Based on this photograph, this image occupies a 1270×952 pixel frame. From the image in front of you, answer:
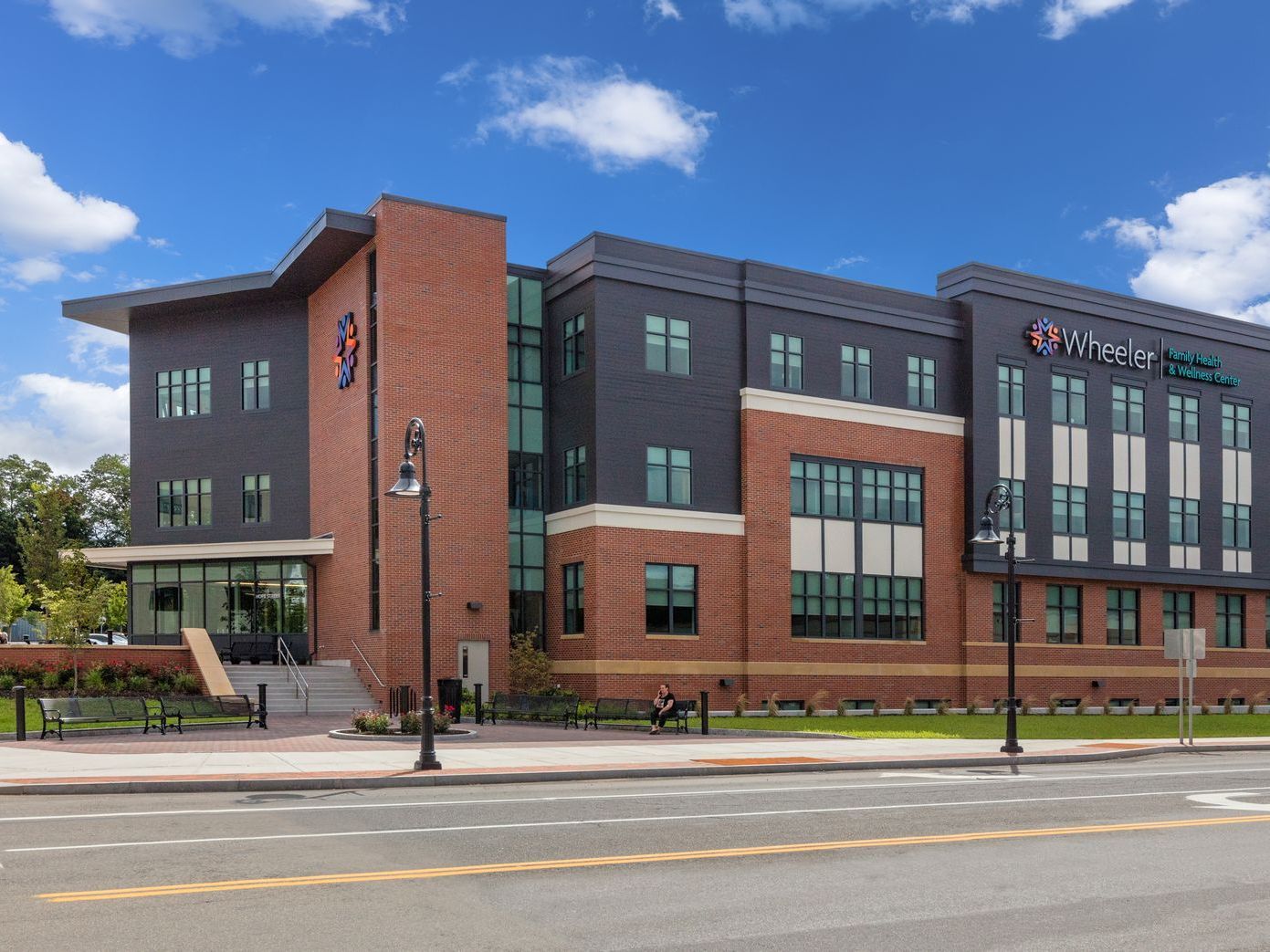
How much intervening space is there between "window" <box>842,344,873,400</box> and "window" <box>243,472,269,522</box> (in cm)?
2027

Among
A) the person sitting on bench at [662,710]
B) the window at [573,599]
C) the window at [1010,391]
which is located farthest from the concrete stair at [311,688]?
the window at [1010,391]

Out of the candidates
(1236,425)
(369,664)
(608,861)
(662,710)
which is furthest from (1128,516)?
(608,861)

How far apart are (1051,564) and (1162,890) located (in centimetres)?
3776

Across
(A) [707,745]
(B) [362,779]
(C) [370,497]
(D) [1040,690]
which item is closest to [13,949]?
(B) [362,779]

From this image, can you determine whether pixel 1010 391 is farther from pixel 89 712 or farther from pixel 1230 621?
pixel 89 712

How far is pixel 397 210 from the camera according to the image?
125ft

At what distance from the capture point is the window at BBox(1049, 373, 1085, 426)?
47.6 metres

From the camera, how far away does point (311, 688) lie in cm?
3778

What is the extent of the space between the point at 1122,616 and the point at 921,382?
41.1 ft

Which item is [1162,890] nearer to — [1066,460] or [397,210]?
[397,210]

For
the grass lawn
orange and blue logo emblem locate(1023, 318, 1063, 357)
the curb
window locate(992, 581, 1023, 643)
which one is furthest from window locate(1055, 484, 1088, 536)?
the curb

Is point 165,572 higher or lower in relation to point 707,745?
higher

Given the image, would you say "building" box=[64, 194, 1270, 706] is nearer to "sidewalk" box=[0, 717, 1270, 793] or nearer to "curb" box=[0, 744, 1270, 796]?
"sidewalk" box=[0, 717, 1270, 793]

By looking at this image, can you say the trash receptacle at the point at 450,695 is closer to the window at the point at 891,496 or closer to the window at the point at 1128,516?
the window at the point at 891,496
